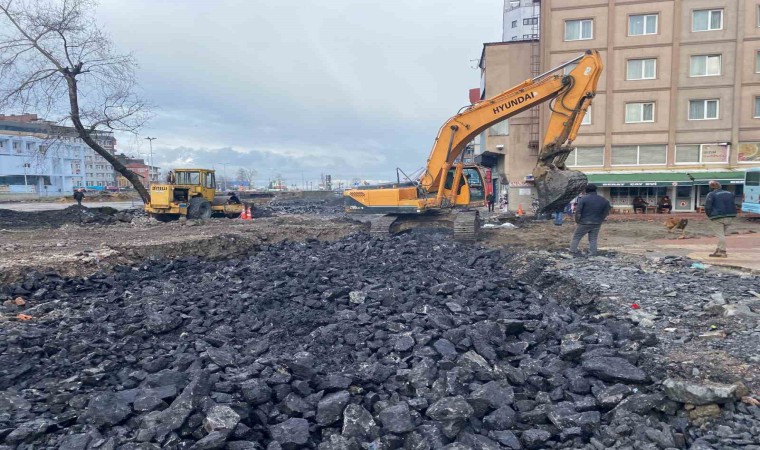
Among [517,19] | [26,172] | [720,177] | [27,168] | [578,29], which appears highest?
[517,19]

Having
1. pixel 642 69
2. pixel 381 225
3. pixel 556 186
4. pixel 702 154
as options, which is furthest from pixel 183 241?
pixel 702 154

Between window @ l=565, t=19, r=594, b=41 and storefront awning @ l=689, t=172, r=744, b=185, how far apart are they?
10337 millimetres

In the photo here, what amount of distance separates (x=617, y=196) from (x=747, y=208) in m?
8.31

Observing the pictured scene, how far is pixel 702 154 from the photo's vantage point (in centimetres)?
2925

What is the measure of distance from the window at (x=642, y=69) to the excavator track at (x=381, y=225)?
2194cm

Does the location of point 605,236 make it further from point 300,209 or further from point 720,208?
point 300,209

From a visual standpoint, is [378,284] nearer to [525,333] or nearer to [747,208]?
[525,333]

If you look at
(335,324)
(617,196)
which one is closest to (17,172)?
(617,196)

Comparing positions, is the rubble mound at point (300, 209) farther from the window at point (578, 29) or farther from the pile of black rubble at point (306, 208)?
the window at point (578, 29)

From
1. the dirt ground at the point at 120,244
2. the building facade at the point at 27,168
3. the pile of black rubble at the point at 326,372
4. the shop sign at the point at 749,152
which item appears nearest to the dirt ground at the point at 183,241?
the dirt ground at the point at 120,244

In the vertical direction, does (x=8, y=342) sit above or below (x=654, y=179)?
below

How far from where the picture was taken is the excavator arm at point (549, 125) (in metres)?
12.0

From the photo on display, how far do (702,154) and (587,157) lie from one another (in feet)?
20.9

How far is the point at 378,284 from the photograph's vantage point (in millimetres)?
8758
